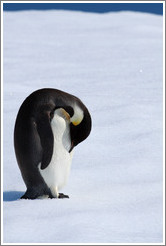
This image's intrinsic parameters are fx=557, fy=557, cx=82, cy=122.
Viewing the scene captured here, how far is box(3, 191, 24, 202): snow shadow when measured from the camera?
3161mm

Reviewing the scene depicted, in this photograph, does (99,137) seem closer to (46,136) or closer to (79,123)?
(79,123)

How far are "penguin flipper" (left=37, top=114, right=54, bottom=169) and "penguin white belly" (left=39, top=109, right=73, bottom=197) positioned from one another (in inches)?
3.2

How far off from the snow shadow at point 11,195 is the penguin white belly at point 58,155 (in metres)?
0.22

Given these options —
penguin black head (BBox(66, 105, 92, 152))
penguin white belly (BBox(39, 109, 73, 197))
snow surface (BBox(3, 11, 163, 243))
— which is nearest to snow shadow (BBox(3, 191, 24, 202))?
snow surface (BBox(3, 11, 163, 243))

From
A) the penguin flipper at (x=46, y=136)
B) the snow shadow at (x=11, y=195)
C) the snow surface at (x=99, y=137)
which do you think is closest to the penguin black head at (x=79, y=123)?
the penguin flipper at (x=46, y=136)

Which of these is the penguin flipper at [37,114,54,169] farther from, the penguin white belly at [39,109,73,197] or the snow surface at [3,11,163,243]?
Result: the snow surface at [3,11,163,243]

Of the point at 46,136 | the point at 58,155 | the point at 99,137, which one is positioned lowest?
the point at 99,137

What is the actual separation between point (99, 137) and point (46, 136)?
1.51 metres

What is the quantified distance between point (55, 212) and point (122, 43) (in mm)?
7579

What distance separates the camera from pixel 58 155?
10.4ft

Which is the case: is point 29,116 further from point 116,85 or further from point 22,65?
point 22,65

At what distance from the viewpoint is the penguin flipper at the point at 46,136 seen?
119 inches

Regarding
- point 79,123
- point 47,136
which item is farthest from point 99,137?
point 47,136

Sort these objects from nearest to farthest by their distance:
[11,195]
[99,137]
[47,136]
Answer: [47,136], [11,195], [99,137]
